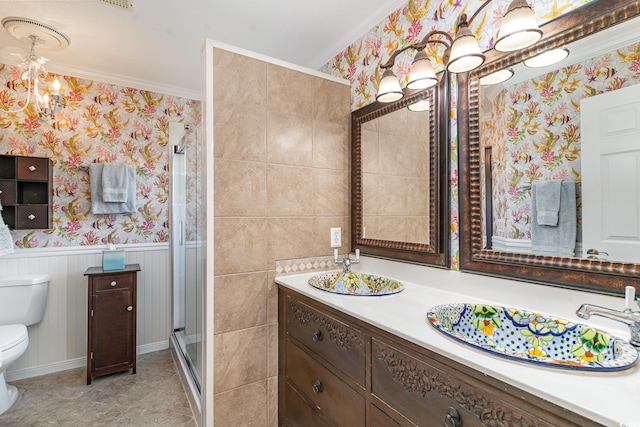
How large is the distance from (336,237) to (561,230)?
1.20 meters

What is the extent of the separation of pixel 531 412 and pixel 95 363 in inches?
113

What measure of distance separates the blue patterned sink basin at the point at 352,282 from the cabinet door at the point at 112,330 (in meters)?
1.72

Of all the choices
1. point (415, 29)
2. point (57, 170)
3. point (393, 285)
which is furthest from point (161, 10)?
point (393, 285)

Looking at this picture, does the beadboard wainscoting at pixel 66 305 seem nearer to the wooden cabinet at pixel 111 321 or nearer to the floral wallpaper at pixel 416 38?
the wooden cabinet at pixel 111 321

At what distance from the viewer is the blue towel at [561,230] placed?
107 centimetres

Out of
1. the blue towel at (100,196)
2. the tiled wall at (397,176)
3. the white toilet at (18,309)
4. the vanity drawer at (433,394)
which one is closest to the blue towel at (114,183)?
the blue towel at (100,196)

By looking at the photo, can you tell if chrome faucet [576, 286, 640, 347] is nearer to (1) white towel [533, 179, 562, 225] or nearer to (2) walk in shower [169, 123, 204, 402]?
(1) white towel [533, 179, 562, 225]

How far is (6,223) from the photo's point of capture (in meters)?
2.33

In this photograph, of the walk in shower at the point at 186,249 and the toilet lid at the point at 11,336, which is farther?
the walk in shower at the point at 186,249

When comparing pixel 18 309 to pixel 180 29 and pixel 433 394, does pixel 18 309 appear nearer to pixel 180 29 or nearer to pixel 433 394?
pixel 180 29

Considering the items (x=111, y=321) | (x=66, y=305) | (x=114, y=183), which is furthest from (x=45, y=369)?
(x=114, y=183)

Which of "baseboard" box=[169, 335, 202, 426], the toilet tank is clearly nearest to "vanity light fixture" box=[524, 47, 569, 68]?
"baseboard" box=[169, 335, 202, 426]

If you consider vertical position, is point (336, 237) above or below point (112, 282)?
above

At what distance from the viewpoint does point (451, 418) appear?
839 millimetres
